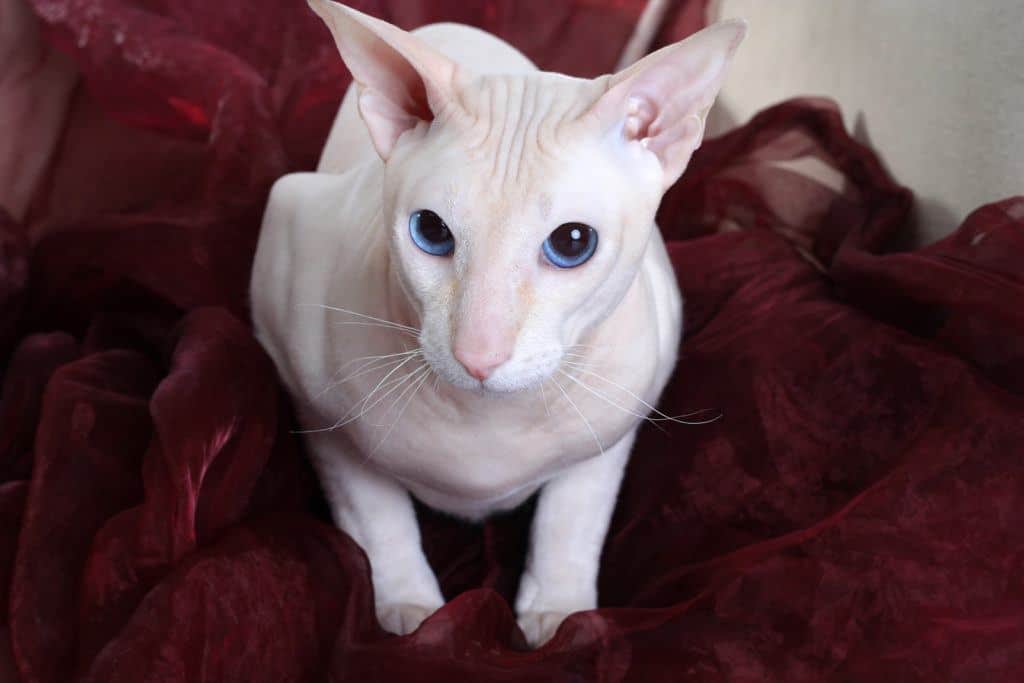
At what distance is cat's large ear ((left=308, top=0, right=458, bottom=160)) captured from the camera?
1.61 feet

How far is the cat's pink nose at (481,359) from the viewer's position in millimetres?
475

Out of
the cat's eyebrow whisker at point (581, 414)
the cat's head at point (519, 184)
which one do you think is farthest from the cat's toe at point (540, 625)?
the cat's head at point (519, 184)

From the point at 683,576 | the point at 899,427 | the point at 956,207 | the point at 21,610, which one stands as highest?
the point at 956,207

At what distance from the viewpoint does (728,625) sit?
0.58m

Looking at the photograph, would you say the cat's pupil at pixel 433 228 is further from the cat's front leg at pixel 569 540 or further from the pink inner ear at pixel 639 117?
the cat's front leg at pixel 569 540

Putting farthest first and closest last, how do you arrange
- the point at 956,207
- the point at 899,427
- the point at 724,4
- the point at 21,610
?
1. the point at 724,4
2. the point at 956,207
3. the point at 899,427
4. the point at 21,610

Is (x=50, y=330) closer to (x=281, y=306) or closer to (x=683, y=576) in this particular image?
(x=281, y=306)

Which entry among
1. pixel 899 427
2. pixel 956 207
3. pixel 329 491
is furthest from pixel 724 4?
pixel 329 491

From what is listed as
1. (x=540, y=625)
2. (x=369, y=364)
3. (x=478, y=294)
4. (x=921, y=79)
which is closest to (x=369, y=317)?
(x=369, y=364)

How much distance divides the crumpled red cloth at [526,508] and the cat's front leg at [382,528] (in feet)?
0.11

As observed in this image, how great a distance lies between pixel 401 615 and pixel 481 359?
280 mm

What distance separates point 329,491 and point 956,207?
56 centimetres

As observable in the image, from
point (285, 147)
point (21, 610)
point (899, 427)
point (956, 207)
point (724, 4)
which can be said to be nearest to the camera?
point (21, 610)

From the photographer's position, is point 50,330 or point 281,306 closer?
point 281,306
